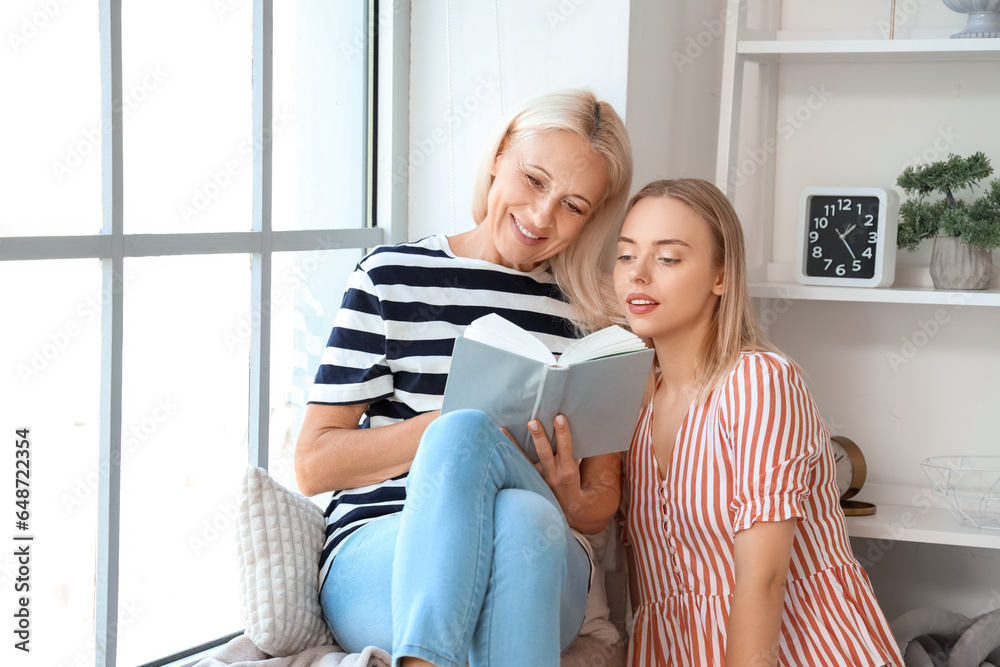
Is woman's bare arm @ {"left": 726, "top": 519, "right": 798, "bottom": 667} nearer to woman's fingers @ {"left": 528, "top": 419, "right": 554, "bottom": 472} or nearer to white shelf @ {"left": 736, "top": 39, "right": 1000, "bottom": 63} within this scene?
woman's fingers @ {"left": 528, "top": 419, "right": 554, "bottom": 472}

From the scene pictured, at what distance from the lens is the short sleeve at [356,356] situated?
1.25m

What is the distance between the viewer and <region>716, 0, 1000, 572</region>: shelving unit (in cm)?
146

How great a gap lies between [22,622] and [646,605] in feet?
2.80

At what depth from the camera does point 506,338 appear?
1.10 metres

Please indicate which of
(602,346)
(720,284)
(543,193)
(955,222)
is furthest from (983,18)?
(602,346)

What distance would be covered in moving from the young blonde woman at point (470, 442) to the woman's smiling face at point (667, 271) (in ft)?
0.38

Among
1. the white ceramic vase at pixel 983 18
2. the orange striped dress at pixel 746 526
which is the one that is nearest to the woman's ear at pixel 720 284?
the orange striped dress at pixel 746 526

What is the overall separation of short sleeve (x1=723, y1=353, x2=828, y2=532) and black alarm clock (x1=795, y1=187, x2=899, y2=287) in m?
0.47

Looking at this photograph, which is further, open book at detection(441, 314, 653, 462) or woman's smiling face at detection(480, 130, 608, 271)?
woman's smiling face at detection(480, 130, 608, 271)

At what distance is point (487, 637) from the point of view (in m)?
0.92

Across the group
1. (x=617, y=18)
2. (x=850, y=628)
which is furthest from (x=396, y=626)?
(x=617, y=18)

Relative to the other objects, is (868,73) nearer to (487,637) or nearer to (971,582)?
(971,582)

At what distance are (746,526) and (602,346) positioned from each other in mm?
299

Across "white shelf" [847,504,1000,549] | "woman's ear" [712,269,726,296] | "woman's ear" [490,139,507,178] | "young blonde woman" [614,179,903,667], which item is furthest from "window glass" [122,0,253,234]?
"white shelf" [847,504,1000,549]
